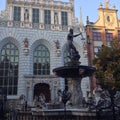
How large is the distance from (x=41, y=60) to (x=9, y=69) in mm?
4928

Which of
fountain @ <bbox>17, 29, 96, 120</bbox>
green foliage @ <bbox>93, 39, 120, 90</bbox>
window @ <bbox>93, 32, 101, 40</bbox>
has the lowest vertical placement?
fountain @ <bbox>17, 29, 96, 120</bbox>

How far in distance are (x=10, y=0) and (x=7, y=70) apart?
11.1m

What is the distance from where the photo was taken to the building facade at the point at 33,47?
30.8 meters

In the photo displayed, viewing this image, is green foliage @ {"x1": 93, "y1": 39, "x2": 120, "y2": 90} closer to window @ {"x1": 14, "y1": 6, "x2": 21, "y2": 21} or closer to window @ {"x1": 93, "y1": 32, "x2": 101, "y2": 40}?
window @ {"x1": 93, "y1": 32, "x2": 101, "y2": 40}

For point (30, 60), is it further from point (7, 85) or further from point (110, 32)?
point (110, 32)

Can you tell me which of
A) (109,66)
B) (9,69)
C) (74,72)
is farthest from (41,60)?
(74,72)

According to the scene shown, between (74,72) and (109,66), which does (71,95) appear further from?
(109,66)

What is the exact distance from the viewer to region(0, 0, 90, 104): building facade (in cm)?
3081

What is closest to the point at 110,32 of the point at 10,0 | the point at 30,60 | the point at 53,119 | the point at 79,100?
the point at 30,60

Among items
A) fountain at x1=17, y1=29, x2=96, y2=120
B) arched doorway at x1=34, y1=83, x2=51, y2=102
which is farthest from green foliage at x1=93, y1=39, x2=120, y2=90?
fountain at x1=17, y1=29, x2=96, y2=120

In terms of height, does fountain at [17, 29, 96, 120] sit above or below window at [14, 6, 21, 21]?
below

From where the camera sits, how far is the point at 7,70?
102 ft

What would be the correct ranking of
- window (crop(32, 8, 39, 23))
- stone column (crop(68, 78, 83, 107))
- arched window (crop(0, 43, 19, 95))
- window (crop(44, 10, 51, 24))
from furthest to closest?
1. window (crop(44, 10, 51, 24))
2. window (crop(32, 8, 39, 23))
3. arched window (crop(0, 43, 19, 95))
4. stone column (crop(68, 78, 83, 107))

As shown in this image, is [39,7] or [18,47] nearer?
[18,47]
